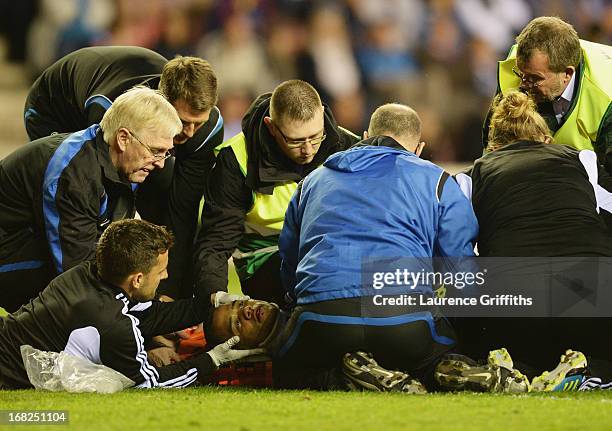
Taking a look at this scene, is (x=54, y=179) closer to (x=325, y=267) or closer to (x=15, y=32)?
(x=325, y=267)

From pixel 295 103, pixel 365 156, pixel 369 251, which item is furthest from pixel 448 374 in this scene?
pixel 295 103

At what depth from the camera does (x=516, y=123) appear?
496 cm

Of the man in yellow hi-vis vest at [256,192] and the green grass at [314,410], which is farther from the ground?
the man in yellow hi-vis vest at [256,192]

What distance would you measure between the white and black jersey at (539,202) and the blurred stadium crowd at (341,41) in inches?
235

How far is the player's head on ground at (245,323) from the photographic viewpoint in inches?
192

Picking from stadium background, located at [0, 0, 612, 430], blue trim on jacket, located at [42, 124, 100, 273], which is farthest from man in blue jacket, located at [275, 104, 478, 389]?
stadium background, located at [0, 0, 612, 430]

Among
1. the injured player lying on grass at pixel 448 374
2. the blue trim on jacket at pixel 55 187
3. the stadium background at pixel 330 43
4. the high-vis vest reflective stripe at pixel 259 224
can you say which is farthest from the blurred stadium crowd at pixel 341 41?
the injured player lying on grass at pixel 448 374

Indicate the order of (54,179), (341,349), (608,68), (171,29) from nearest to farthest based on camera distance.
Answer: (341,349)
(54,179)
(608,68)
(171,29)

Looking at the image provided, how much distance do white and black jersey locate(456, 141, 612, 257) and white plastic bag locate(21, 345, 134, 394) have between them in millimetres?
1654

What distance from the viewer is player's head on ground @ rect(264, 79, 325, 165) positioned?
5.14 m

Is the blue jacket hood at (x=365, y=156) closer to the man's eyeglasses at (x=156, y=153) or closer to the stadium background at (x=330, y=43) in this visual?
the man's eyeglasses at (x=156, y=153)

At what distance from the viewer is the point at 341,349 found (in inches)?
175

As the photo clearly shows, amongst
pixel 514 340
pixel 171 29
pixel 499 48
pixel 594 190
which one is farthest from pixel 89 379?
pixel 499 48

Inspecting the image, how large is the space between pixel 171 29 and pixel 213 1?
1.71 ft
